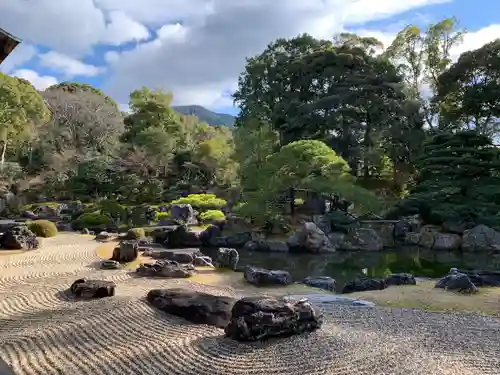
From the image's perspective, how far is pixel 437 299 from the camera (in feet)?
27.0

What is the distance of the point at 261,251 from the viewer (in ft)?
57.5

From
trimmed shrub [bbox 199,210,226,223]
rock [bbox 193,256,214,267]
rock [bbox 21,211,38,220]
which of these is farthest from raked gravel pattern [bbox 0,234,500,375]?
rock [bbox 21,211,38,220]

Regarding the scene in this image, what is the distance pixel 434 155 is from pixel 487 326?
14.8 meters

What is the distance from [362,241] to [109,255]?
9788mm

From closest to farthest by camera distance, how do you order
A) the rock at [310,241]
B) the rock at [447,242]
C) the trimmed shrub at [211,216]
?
the rock at [310,241] → the rock at [447,242] → the trimmed shrub at [211,216]

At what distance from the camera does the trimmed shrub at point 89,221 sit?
66.9ft

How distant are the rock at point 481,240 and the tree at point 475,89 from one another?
7.80 meters

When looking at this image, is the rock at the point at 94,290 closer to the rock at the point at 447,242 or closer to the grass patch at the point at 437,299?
the grass patch at the point at 437,299

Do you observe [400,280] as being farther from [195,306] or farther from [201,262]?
[195,306]

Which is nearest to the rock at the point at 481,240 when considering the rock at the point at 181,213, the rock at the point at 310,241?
the rock at the point at 310,241

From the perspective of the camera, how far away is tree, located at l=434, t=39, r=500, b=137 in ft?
74.5

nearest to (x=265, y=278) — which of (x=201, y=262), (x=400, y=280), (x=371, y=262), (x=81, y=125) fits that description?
(x=201, y=262)

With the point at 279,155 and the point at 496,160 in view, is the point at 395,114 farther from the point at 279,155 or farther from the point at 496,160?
the point at 279,155

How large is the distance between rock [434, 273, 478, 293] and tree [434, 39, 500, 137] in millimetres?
16488
